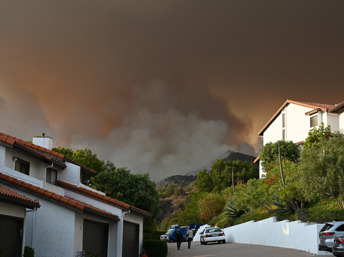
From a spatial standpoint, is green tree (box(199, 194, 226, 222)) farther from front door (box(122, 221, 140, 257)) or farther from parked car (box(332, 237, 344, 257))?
parked car (box(332, 237, 344, 257))

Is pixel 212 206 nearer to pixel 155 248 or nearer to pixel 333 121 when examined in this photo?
pixel 333 121

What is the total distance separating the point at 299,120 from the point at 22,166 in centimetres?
4025

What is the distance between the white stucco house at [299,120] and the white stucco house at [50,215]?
100ft

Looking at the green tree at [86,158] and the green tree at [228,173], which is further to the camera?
the green tree at [228,173]

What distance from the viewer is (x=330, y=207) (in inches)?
1149

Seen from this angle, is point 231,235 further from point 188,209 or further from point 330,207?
point 188,209

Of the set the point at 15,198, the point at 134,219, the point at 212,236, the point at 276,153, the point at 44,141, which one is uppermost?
the point at 276,153

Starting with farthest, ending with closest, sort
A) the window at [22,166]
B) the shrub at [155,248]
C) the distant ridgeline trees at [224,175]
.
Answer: the distant ridgeline trees at [224,175], the shrub at [155,248], the window at [22,166]

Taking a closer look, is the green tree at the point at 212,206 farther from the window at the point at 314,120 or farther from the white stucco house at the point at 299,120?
the window at the point at 314,120

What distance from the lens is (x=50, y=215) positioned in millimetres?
19531

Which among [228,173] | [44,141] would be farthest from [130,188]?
[228,173]

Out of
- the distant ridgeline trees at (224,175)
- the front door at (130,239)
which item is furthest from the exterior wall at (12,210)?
the distant ridgeline trees at (224,175)

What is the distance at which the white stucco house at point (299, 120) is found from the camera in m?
50.5

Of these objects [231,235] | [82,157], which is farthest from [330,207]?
[82,157]
